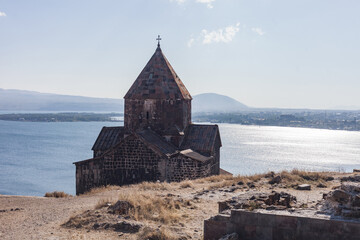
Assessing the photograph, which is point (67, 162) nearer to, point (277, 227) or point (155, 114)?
point (155, 114)

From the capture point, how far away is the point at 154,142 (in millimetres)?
14094

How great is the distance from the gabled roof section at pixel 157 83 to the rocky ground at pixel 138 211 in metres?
5.58

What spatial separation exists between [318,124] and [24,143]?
124688mm

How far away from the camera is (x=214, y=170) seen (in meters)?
16.5

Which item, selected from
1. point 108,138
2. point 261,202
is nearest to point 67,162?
point 108,138

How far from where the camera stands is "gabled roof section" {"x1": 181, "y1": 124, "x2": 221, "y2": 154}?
15.7 m

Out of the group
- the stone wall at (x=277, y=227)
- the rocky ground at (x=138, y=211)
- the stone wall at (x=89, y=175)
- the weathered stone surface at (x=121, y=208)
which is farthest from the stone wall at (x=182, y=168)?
the stone wall at (x=277, y=227)

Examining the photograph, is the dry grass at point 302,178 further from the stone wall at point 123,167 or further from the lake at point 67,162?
the lake at point 67,162

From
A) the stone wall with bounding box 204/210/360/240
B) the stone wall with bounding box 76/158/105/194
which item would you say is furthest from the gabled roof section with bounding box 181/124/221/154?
the stone wall with bounding box 204/210/360/240

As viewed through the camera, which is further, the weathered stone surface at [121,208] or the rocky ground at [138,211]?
the weathered stone surface at [121,208]

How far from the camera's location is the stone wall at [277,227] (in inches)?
201

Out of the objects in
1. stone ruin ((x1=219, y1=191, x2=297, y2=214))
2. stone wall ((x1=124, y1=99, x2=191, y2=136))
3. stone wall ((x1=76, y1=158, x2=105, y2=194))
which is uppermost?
stone wall ((x1=124, y1=99, x2=191, y2=136))

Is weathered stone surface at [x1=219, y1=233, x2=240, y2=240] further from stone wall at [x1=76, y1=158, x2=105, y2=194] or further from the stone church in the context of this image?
stone wall at [x1=76, y1=158, x2=105, y2=194]

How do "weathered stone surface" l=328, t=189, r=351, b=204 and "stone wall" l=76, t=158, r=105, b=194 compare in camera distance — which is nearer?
"weathered stone surface" l=328, t=189, r=351, b=204
